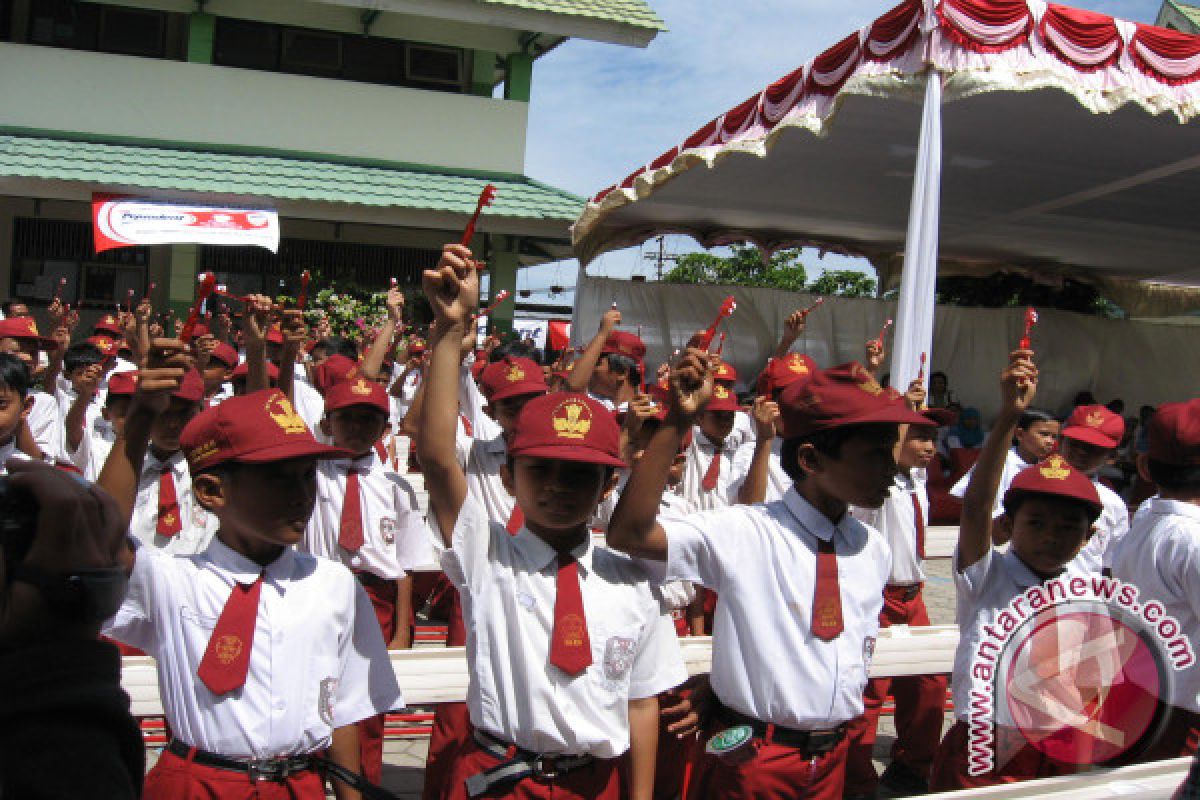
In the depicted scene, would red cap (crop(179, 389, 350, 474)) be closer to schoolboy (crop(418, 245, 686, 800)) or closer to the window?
schoolboy (crop(418, 245, 686, 800))

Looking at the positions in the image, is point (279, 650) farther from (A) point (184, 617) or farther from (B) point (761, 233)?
(B) point (761, 233)

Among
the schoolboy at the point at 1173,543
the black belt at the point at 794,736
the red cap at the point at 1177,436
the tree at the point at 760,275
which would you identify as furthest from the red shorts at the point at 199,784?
the tree at the point at 760,275

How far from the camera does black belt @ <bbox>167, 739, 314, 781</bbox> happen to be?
2248 millimetres

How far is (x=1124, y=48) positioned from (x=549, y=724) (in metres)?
6.55

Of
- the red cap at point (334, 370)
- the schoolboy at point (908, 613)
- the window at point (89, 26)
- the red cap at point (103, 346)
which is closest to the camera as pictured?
the schoolboy at point (908, 613)

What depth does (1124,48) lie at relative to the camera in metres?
6.95

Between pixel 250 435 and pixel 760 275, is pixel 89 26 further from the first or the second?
pixel 760 275

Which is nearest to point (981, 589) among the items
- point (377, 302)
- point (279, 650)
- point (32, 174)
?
point (279, 650)

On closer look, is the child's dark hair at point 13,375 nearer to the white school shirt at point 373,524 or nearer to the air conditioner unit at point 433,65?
the white school shirt at point 373,524

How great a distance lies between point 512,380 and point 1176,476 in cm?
261

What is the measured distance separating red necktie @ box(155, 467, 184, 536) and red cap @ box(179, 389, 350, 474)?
5.54 feet

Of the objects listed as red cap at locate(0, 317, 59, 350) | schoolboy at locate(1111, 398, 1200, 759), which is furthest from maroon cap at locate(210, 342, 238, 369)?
schoolboy at locate(1111, 398, 1200, 759)

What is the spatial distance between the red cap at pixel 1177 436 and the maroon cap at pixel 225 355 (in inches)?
178

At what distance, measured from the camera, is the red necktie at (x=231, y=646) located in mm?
2247
